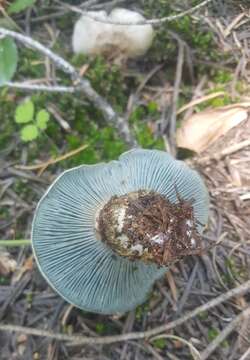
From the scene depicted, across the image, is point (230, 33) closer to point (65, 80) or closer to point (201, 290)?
point (65, 80)

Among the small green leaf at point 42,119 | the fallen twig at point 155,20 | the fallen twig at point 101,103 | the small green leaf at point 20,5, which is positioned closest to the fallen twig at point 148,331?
the fallen twig at point 101,103

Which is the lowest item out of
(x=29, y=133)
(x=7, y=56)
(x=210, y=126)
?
(x=29, y=133)

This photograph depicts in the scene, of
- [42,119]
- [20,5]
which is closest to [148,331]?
[42,119]

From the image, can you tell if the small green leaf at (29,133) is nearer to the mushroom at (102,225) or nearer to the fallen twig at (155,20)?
the mushroom at (102,225)

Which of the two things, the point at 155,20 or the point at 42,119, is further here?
the point at 42,119


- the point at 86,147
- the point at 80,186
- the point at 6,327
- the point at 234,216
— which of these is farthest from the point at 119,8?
the point at 6,327

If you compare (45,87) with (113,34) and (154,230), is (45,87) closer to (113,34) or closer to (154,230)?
(113,34)
